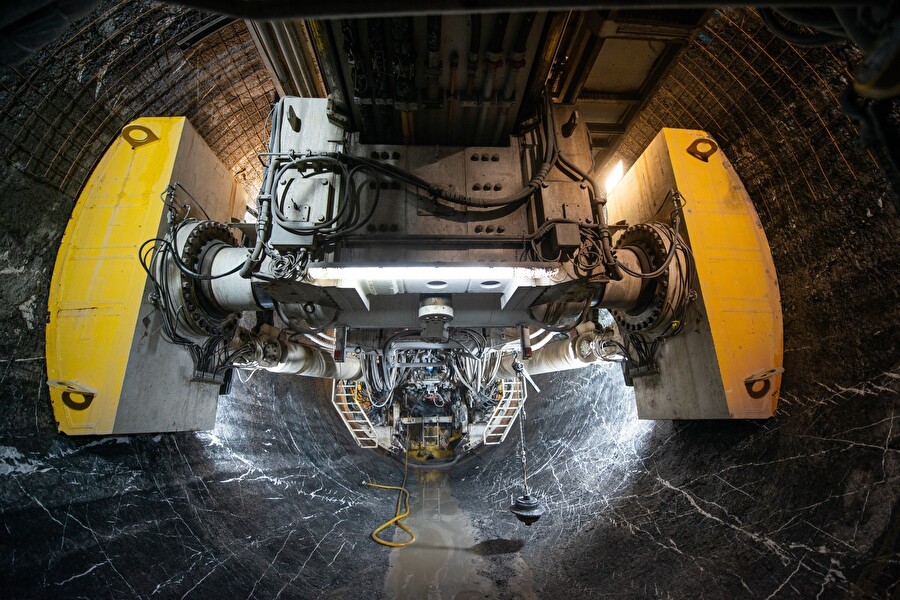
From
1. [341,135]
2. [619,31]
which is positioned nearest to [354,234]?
[341,135]

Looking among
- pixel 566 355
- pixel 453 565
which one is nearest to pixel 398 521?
pixel 453 565

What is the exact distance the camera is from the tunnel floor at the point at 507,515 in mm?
2760

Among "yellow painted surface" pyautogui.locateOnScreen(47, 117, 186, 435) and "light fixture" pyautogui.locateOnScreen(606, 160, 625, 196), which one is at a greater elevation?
"light fixture" pyautogui.locateOnScreen(606, 160, 625, 196)

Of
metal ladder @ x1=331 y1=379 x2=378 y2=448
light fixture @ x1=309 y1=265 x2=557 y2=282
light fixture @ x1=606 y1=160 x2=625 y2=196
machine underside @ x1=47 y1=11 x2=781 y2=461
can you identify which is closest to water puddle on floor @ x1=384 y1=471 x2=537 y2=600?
machine underside @ x1=47 y1=11 x2=781 y2=461

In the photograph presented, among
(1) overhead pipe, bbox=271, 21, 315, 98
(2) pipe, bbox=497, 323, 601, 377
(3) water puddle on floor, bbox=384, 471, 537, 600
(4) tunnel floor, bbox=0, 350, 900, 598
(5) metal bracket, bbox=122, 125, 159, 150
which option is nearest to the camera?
(4) tunnel floor, bbox=0, 350, 900, 598

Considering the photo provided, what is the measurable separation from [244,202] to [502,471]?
22.8 feet

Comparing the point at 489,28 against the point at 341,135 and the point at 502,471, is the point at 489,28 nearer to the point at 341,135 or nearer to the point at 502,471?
the point at 341,135

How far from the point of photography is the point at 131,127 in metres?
4.05

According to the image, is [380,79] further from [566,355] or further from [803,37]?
[566,355]

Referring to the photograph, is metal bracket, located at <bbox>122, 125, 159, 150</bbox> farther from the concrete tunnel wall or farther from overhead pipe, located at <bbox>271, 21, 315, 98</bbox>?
overhead pipe, located at <bbox>271, 21, 315, 98</bbox>

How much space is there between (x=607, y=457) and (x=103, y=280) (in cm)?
623

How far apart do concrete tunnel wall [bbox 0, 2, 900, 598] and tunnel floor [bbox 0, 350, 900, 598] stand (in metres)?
0.02

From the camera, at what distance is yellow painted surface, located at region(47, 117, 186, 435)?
3.29m

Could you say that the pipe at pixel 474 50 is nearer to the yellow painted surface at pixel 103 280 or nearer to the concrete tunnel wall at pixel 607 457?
the concrete tunnel wall at pixel 607 457
